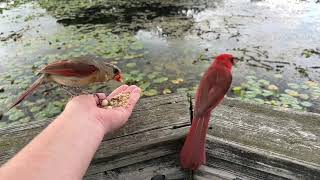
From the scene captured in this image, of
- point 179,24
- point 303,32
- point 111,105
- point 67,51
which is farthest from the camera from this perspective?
point 179,24

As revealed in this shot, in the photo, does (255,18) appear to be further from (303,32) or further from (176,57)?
(176,57)

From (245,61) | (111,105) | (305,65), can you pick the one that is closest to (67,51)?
(245,61)

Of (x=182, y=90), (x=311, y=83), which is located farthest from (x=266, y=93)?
(x=182, y=90)

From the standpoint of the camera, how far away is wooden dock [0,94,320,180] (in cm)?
169

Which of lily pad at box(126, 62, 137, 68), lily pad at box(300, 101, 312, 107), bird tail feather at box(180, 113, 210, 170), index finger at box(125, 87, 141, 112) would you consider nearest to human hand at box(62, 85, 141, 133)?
index finger at box(125, 87, 141, 112)

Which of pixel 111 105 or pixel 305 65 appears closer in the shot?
pixel 111 105

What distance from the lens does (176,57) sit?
22.8 feet

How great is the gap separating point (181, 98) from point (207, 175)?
20.7 inches

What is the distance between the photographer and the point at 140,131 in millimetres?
1896

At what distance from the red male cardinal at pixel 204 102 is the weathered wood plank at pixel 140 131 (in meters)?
0.17

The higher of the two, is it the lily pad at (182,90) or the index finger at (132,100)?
the index finger at (132,100)

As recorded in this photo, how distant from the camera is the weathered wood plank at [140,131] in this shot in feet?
5.87

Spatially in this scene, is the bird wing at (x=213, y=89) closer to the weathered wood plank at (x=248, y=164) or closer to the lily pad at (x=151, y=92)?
the weathered wood plank at (x=248, y=164)

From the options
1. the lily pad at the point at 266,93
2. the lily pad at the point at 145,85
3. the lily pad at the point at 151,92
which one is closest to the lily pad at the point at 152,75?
the lily pad at the point at 145,85
